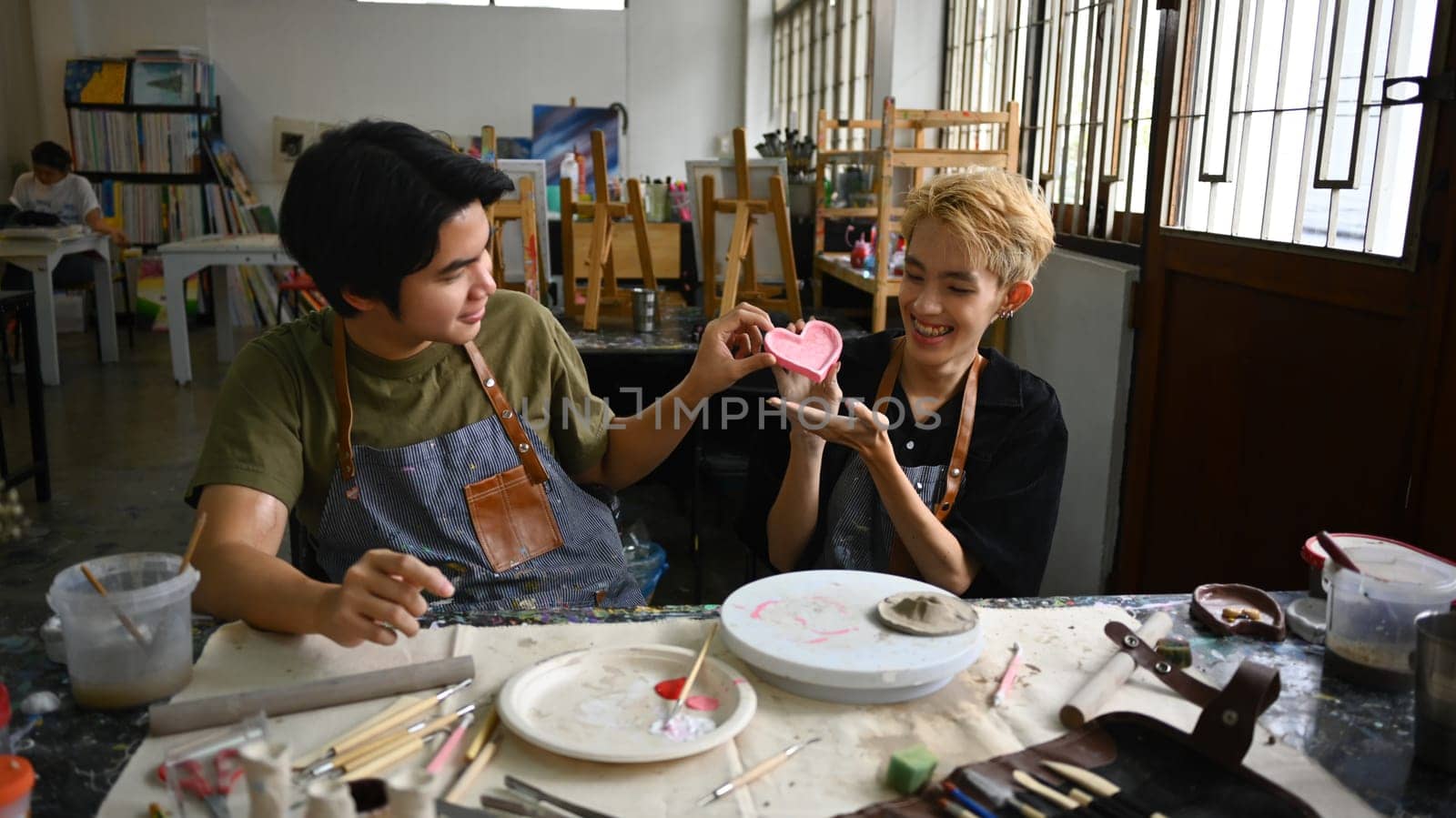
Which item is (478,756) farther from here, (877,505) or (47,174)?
(47,174)

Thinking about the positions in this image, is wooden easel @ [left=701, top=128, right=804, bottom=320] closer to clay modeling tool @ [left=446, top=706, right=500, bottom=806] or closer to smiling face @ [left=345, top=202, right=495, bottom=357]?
smiling face @ [left=345, top=202, right=495, bottom=357]

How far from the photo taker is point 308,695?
3.71ft

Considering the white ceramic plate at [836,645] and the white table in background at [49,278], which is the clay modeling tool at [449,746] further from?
the white table in background at [49,278]

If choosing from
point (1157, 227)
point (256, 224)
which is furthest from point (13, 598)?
point (256, 224)

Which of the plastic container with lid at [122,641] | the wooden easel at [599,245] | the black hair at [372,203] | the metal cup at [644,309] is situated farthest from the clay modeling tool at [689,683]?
the wooden easel at [599,245]

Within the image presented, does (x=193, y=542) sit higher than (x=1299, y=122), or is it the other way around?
(x=1299, y=122)

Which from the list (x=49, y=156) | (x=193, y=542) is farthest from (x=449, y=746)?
(x=49, y=156)

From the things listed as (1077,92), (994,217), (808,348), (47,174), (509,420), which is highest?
(1077,92)

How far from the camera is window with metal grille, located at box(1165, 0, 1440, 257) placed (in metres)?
2.25

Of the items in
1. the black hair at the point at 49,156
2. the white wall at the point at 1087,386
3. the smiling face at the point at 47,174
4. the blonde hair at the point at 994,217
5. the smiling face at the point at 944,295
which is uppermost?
the black hair at the point at 49,156

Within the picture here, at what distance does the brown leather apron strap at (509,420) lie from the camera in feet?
→ 5.79

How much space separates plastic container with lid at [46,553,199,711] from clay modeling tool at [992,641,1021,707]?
914 mm

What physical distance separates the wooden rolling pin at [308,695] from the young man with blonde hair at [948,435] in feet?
2.62

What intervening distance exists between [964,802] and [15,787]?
82cm
